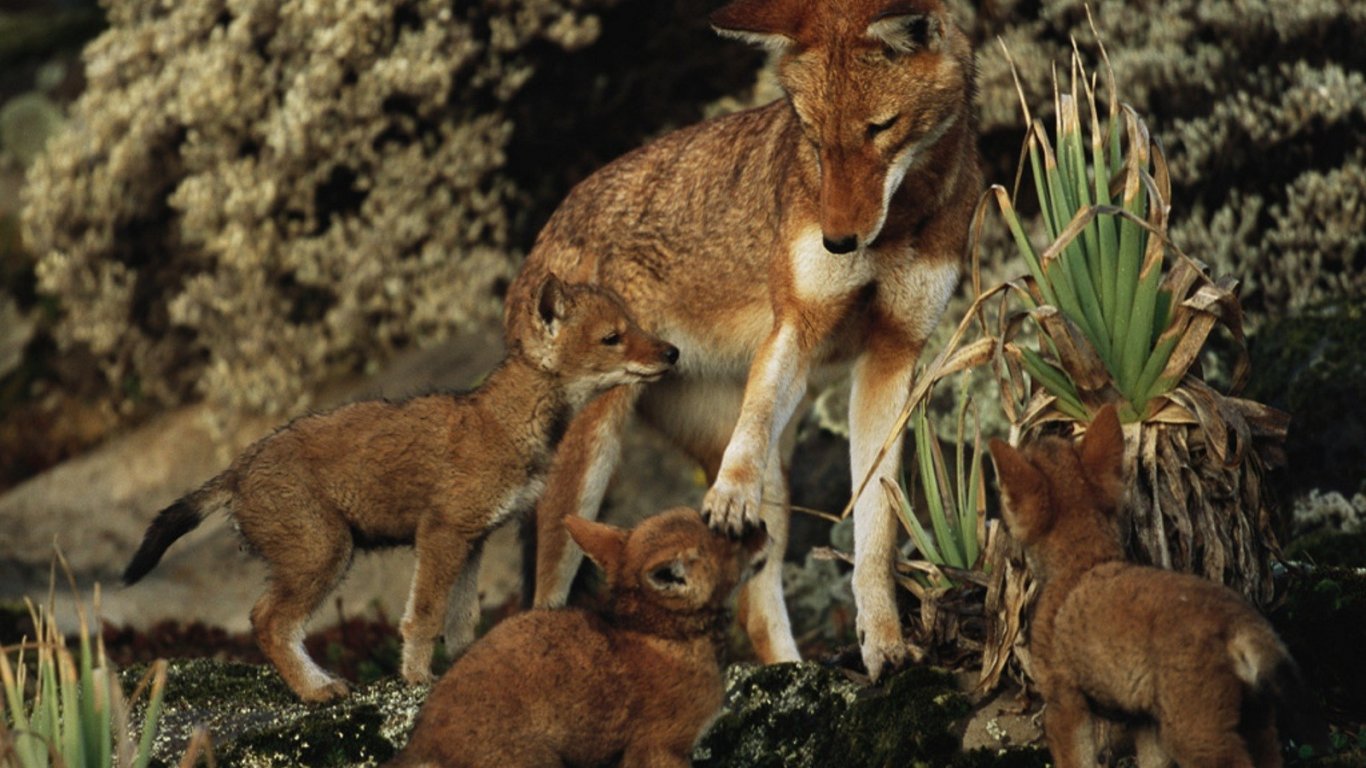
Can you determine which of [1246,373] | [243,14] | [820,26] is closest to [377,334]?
[243,14]

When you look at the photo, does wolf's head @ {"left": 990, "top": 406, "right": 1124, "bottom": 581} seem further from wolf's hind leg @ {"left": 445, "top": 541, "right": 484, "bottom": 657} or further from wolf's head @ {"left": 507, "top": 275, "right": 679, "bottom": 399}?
wolf's hind leg @ {"left": 445, "top": 541, "right": 484, "bottom": 657}

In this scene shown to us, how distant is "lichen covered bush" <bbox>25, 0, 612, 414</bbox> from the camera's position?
1288 cm

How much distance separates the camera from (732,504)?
6.16 metres

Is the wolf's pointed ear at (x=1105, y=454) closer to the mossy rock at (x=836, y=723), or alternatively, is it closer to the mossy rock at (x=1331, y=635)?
the mossy rock at (x=836, y=723)

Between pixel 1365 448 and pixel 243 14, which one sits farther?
pixel 243 14

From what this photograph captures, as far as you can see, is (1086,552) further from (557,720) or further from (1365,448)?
(1365,448)

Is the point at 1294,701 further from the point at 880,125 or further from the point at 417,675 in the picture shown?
the point at 417,675

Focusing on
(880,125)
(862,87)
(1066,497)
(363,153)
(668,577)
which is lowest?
(363,153)

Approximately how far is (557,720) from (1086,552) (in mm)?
1684

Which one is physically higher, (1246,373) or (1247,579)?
(1246,373)

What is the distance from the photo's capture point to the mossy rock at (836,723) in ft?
18.5

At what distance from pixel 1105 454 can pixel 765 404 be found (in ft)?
6.60

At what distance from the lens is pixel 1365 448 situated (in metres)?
8.78

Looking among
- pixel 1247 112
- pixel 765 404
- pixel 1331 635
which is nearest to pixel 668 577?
pixel 765 404
